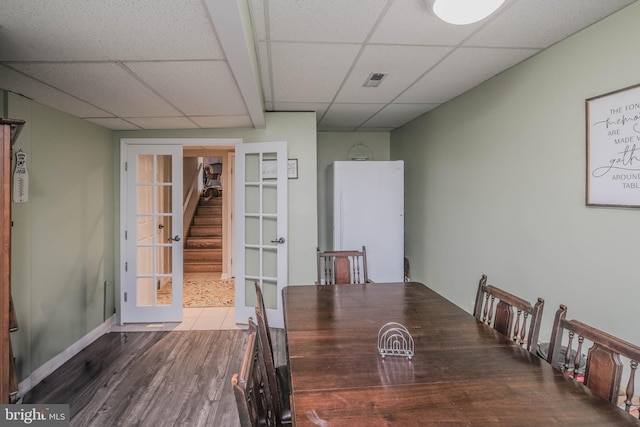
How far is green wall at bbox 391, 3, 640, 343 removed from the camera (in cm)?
166

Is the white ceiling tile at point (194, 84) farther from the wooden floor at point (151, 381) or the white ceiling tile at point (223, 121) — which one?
the wooden floor at point (151, 381)

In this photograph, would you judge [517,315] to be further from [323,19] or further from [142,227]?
[142,227]

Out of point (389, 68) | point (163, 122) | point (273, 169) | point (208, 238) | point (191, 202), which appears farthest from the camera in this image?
point (191, 202)

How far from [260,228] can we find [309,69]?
5.93 ft

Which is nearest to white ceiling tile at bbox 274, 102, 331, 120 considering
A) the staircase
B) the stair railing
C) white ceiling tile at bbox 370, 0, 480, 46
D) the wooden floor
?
white ceiling tile at bbox 370, 0, 480, 46

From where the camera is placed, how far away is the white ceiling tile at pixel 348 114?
131 inches

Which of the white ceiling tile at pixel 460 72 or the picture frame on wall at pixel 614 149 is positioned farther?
the white ceiling tile at pixel 460 72

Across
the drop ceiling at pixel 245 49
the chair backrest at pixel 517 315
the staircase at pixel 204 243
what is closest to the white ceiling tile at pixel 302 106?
the drop ceiling at pixel 245 49

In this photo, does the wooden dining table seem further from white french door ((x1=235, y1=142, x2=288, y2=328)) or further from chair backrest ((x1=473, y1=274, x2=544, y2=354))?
white french door ((x1=235, y1=142, x2=288, y2=328))

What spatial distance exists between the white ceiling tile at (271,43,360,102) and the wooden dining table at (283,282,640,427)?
5.30 feet

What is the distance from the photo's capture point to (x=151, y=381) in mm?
2510

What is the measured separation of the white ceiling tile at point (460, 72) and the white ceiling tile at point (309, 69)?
0.68 meters

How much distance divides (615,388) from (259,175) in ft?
10.2

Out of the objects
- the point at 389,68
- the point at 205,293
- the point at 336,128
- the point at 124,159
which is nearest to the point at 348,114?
the point at 336,128
